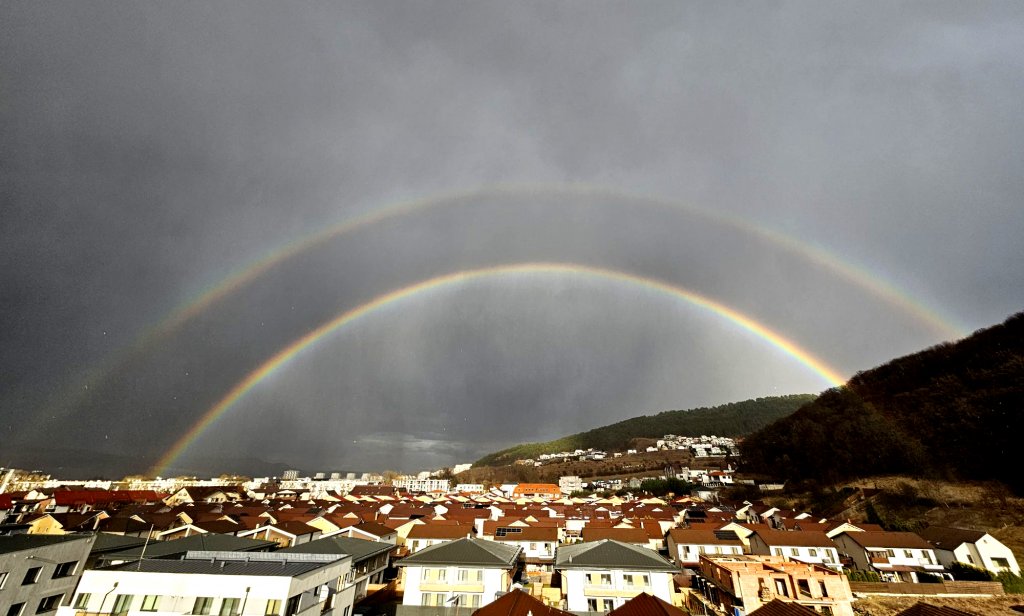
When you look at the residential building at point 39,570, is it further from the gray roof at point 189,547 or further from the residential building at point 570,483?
the residential building at point 570,483

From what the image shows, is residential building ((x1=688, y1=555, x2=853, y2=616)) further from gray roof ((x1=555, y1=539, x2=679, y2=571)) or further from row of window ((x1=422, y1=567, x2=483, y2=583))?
row of window ((x1=422, y1=567, x2=483, y2=583))

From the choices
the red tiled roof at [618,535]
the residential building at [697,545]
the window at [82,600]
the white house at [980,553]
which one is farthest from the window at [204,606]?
the white house at [980,553]

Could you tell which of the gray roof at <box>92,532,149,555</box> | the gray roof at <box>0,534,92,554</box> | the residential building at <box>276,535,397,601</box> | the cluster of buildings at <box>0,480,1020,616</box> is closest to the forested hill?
the cluster of buildings at <box>0,480,1020,616</box>

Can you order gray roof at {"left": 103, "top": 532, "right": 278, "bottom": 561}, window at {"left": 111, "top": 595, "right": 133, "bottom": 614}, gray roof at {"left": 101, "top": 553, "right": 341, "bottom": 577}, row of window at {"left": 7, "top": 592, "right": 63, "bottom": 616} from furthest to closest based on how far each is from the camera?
gray roof at {"left": 103, "top": 532, "right": 278, "bottom": 561}, row of window at {"left": 7, "top": 592, "right": 63, "bottom": 616}, gray roof at {"left": 101, "top": 553, "right": 341, "bottom": 577}, window at {"left": 111, "top": 595, "right": 133, "bottom": 614}

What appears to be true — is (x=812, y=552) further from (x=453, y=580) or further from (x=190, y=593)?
(x=190, y=593)

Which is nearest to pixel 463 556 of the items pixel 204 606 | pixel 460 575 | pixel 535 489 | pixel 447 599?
pixel 460 575
